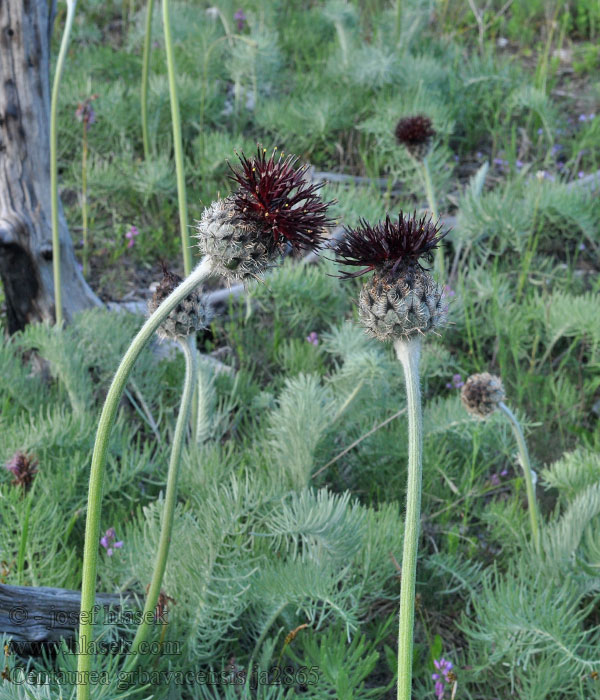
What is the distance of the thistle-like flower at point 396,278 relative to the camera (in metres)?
1.61

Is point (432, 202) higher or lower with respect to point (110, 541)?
higher

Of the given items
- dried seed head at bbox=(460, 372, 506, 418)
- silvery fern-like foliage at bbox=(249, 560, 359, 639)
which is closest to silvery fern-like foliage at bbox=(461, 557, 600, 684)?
silvery fern-like foliage at bbox=(249, 560, 359, 639)

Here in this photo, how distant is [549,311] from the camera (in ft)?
11.6

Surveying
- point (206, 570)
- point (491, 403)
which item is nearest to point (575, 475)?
point (491, 403)

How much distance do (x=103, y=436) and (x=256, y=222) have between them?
0.52 meters

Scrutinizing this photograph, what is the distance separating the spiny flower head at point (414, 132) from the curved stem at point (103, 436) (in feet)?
7.77

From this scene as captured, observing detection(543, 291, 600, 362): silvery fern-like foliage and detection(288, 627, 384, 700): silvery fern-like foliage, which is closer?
detection(288, 627, 384, 700): silvery fern-like foliage

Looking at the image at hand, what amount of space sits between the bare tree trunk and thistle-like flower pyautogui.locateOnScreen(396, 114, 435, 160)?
5.72 ft

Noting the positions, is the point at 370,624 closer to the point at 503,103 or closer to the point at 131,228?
the point at 131,228

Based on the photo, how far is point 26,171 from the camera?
3779 millimetres

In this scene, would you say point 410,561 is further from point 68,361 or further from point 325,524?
point 68,361

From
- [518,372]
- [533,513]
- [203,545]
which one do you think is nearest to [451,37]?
[518,372]

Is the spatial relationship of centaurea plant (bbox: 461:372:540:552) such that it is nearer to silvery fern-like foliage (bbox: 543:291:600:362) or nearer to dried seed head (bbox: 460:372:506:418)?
dried seed head (bbox: 460:372:506:418)

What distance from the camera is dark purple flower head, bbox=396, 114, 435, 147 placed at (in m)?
3.65
